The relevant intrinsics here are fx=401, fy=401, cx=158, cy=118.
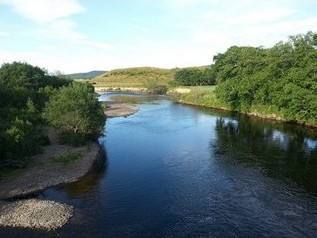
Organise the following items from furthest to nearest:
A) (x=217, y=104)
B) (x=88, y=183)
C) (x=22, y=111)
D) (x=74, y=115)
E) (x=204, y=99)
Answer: (x=204, y=99) → (x=217, y=104) → (x=22, y=111) → (x=74, y=115) → (x=88, y=183)

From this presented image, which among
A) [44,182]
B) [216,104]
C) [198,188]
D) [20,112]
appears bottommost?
[198,188]

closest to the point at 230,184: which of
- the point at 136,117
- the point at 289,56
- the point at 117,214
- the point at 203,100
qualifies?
the point at 117,214

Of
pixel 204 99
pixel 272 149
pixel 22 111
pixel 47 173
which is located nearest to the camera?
pixel 47 173

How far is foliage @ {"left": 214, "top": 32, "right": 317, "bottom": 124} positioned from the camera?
91.9 meters

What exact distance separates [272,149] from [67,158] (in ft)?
112

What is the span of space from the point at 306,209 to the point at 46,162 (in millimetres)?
34241

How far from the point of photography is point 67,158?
57.3 meters

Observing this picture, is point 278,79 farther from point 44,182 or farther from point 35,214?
point 35,214

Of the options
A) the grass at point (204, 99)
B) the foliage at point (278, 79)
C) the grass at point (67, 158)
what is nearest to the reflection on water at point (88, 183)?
the grass at point (67, 158)

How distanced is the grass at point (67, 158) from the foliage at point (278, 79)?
53.8 metres

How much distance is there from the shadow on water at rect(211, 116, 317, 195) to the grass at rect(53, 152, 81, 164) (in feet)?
71.8

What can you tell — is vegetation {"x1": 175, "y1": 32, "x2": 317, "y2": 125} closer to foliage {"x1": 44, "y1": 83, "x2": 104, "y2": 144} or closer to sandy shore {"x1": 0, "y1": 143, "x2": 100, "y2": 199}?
foliage {"x1": 44, "y1": 83, "x2": 104, "y2": 144}

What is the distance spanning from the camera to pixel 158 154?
6525cm

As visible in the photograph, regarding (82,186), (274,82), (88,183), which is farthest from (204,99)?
(82,186)
